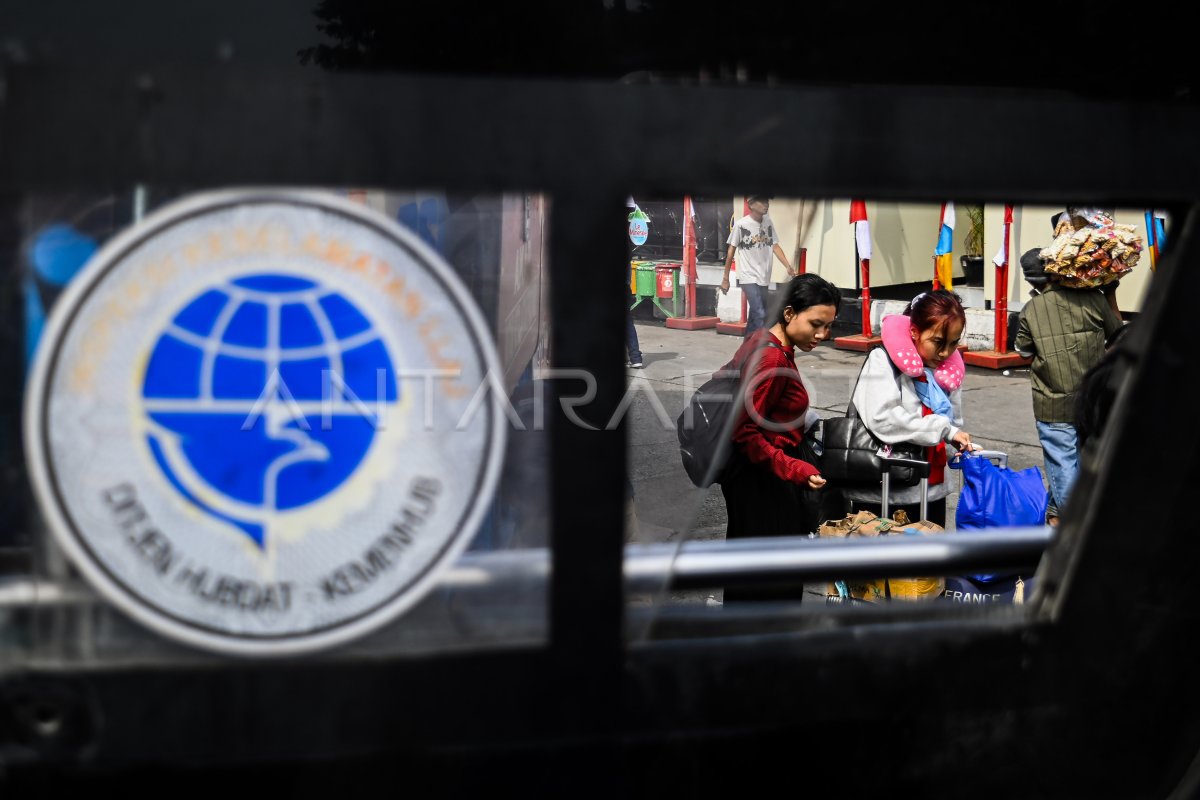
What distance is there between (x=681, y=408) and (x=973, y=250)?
362 inches

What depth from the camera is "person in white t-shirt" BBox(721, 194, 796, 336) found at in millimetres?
1765

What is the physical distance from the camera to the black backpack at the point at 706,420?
210 centimetres

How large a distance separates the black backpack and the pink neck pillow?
1.37m

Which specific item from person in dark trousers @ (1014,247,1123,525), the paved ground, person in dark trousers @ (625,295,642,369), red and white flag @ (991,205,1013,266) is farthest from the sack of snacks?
red and white flag @ (991,205,1013,266)

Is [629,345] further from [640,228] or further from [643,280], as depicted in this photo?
[643,280]

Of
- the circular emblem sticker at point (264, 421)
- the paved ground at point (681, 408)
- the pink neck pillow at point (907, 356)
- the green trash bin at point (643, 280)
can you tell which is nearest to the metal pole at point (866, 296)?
the paved ground at point (681, 408)

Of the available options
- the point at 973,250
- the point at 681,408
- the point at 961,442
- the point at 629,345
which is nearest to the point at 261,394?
the point at 629,345

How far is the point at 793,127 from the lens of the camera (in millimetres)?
1302

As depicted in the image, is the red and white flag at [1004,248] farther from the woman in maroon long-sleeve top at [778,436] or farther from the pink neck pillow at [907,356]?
the woman in maroon long-sleeve top at [778,436]

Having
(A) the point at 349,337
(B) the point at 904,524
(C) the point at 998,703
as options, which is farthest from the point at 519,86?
(B) the point at 904,524

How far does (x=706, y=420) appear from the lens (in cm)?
233

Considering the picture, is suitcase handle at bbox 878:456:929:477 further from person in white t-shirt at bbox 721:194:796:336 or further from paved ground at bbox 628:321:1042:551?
person in white t-shirt at bbox 721:194:796:336

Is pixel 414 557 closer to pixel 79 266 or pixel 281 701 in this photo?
pixel 281 701

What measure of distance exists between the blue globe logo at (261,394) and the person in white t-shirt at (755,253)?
19.6 inches
